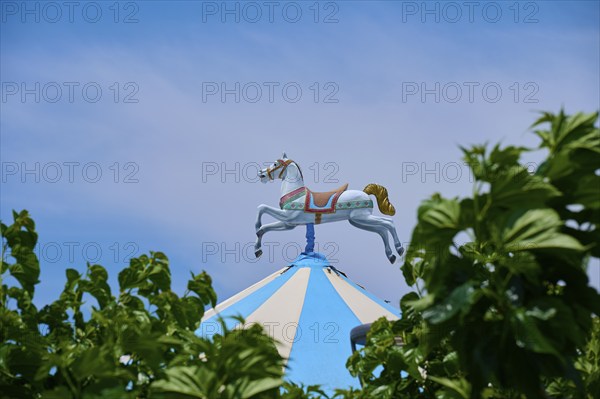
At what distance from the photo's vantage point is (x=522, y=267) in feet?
9.95

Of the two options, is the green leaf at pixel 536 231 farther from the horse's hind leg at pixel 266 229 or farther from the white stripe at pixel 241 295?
the horse's hind leg at pixel 266 229

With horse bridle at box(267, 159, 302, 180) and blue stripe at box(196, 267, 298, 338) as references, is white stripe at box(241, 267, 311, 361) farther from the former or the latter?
horse bridle at box(267, 159, 302, 180)

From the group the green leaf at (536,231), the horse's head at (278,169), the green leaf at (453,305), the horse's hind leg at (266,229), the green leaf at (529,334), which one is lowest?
the green leaf at (529,334)

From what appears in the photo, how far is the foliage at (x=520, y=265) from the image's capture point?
9.91 feet

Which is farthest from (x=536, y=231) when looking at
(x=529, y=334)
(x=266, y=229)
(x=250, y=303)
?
(x=266, y=229)

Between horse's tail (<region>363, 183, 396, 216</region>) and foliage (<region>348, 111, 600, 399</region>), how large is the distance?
8731 millimetres

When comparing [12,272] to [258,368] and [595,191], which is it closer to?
[258,368]

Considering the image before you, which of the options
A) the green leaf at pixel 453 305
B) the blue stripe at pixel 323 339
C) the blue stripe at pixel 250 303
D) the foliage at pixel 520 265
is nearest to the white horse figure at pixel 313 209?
the blue stripe at pixel 250 303

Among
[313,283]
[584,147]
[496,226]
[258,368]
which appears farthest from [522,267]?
[313,283]

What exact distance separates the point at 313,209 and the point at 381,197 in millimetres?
1183

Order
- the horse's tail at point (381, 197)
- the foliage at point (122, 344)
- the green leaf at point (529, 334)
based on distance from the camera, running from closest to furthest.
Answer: the green leaf at point (529, 334), the foliage at point (122, 344), the horse's tail at point (381, 197)

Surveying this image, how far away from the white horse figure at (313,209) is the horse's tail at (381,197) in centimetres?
18

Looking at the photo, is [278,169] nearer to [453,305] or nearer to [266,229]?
[266,229]

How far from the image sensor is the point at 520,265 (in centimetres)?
304
